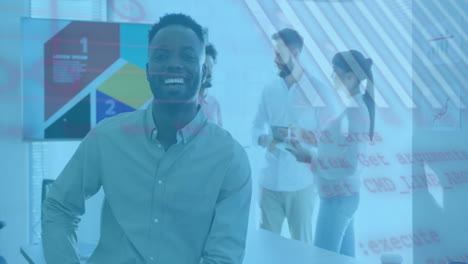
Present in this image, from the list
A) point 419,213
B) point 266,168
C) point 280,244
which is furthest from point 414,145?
point 280,244

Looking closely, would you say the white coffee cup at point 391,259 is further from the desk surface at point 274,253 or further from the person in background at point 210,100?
the person in background at point 210,100

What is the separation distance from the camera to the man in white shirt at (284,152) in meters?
2.43

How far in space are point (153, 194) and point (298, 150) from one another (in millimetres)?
1340

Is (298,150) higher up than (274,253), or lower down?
higher up

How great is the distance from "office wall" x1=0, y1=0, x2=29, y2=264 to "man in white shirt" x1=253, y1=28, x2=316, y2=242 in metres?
1.13

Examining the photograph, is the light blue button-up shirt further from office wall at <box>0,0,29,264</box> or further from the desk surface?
office wall at <box>0,0,29,264</box>

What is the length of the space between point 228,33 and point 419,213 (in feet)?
4.36

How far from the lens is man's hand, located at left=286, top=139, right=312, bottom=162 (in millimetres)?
Answer: 2365

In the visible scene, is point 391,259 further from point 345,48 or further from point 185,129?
point 345,48

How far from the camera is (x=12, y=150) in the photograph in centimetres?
243

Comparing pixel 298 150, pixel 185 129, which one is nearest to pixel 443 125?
pixel 298 150

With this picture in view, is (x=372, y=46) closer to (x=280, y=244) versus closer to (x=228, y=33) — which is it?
(x=228, y=33)

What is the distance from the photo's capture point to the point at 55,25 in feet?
7.43

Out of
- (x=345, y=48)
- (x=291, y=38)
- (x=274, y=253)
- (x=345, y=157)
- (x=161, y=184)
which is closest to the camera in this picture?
(x=161, y=184)
